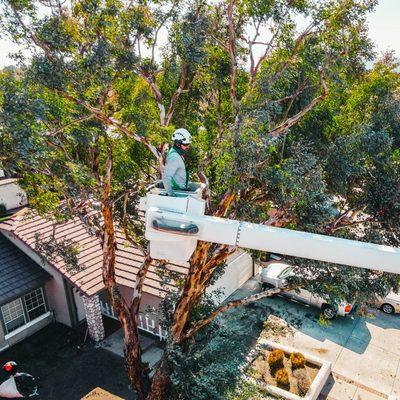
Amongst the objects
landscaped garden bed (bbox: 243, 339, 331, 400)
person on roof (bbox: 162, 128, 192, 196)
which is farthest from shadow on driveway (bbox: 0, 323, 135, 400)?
person on roof (bbox: 162, 128, 192, 196)

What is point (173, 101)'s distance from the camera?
10.6m

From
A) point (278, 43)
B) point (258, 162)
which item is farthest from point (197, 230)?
point (278, 43)

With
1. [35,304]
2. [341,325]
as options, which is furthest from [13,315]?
[341,325]

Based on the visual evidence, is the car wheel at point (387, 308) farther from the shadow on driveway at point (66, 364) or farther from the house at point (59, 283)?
the shadow on driveway at point (66, 364)

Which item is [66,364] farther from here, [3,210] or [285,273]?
[285,273]

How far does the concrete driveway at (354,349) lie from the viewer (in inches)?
538

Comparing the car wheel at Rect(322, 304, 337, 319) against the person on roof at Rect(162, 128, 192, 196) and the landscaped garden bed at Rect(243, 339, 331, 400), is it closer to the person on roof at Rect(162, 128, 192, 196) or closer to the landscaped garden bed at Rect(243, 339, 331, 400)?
the landscaped garden bed at Rect(243, 339, 331, 400)

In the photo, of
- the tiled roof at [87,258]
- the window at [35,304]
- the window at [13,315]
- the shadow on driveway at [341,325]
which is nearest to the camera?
the tiled roof at [87,258]

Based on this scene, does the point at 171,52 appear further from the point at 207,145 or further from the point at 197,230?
the point at 197,230

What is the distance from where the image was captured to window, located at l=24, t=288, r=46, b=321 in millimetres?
16047

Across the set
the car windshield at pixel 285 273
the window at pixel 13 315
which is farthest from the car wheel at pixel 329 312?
the window at pixel 13 315

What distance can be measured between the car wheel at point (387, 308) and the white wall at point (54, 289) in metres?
15.2

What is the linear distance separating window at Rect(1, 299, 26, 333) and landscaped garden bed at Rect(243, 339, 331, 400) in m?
9.98

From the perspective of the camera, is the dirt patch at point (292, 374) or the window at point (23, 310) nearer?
the dirt patch at point (292, 374)
